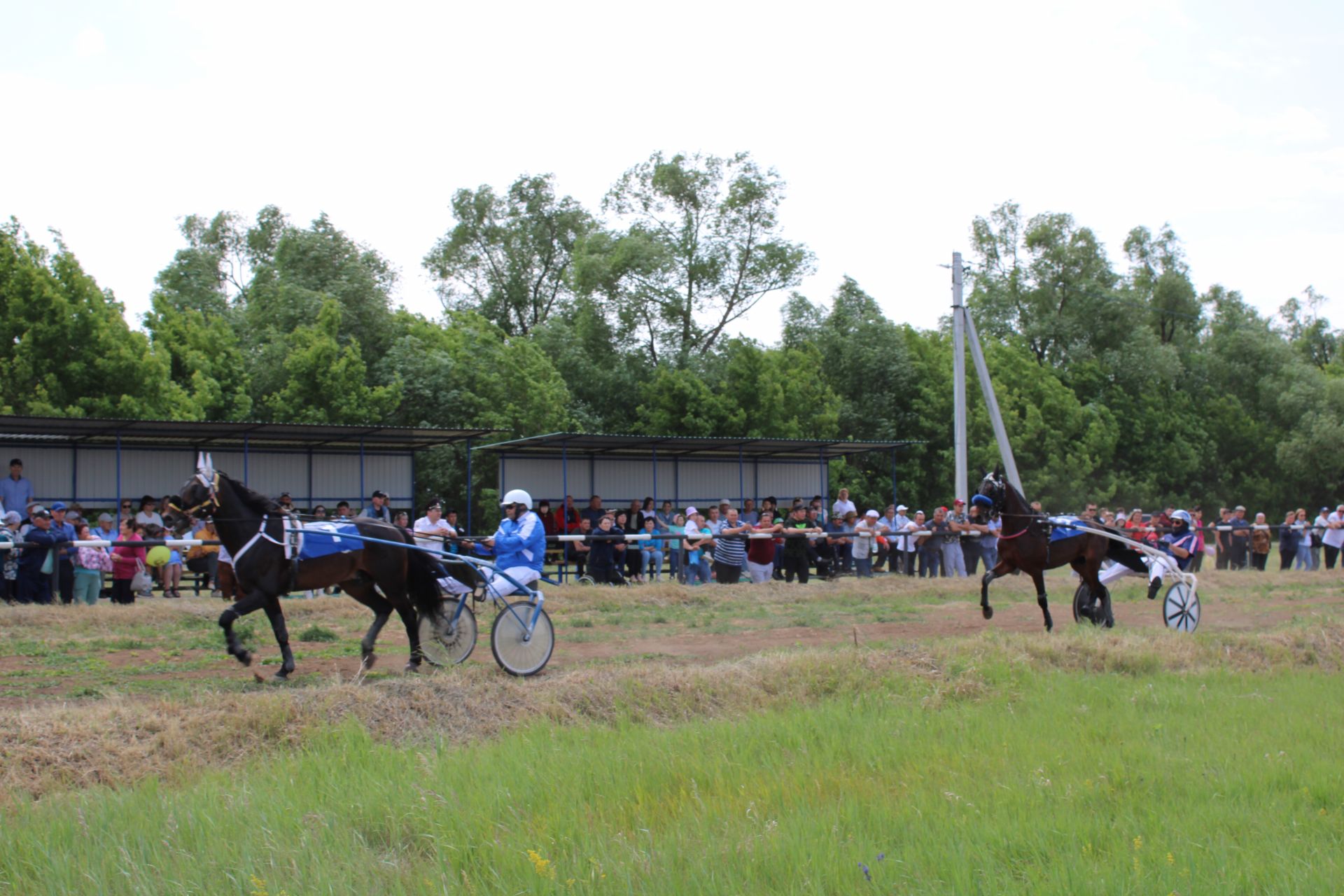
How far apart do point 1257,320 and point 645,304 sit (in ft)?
137

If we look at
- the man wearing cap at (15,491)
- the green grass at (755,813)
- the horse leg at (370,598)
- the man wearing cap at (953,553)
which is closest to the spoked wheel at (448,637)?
the horse leg at (370,598)

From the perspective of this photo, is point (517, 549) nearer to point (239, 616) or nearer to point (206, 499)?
point (239, 616)

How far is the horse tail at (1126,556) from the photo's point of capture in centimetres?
1535

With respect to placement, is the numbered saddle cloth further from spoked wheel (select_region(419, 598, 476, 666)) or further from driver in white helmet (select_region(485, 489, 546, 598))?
driver in white helmet (select_region(485, 489, 546, 598))

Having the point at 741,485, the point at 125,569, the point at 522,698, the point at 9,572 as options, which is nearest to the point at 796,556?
the point at 741,485

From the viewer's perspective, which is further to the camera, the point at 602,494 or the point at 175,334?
the point at 175,334

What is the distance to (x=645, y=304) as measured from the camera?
158 feet

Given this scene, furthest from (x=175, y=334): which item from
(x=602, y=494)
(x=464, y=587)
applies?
(x=464, y=587)

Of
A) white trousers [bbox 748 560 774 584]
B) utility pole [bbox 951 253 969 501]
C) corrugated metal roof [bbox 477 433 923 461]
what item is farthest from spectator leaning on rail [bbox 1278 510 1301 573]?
white trousers [bbox 748 560 774 584]

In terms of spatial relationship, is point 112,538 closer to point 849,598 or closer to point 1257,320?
point 849,598

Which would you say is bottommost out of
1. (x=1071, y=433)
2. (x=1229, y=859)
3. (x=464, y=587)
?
(x=1229, y=859)

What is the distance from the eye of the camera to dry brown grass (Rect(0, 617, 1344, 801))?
7.55m

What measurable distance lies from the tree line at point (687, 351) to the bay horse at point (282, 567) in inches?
702

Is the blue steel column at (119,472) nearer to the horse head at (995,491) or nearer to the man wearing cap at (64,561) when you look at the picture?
the man wearing cap at (64,561)
